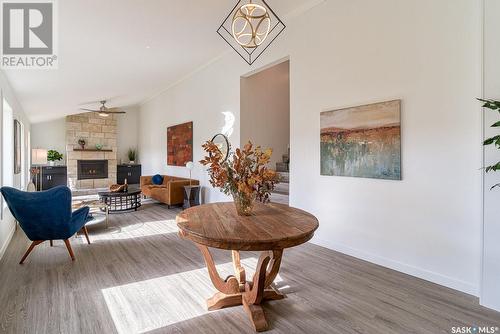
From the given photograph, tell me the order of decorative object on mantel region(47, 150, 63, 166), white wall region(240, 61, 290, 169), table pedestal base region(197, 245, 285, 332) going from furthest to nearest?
decorative object on mantel region(47, 150, 63, 166)
white wall region(240, 61, 290, 169)
table pedestal base region(197, 245, 285, 332)

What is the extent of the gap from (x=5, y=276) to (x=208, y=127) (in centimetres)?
434

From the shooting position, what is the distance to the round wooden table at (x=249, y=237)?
5.28ft

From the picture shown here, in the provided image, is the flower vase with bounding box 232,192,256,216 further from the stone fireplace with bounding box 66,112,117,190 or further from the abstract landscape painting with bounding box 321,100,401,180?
the stone fireplace with bounding box 66,112,117,190

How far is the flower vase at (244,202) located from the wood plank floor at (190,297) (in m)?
0.81

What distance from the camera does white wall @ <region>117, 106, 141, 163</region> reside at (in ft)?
36.6

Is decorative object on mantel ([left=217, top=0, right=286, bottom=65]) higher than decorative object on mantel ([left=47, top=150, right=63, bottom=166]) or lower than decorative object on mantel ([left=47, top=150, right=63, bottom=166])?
higher

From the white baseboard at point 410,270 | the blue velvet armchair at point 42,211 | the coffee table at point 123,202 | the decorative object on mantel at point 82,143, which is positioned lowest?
the white baseboard at point 410,270

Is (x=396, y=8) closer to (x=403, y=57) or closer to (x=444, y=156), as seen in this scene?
(x=403, y=57)

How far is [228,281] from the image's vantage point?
2.28m

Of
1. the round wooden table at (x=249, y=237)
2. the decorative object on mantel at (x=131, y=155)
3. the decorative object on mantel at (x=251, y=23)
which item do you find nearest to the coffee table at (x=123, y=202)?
the decorative object on mantel at (x=251, y=23)

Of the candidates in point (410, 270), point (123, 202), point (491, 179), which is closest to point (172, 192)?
point (123, 202)

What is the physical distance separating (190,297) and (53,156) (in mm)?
9718

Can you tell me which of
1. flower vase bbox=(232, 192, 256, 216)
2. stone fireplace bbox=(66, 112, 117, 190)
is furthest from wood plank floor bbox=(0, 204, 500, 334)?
stone fireplace bbox=(66, 112, 117, 190)
